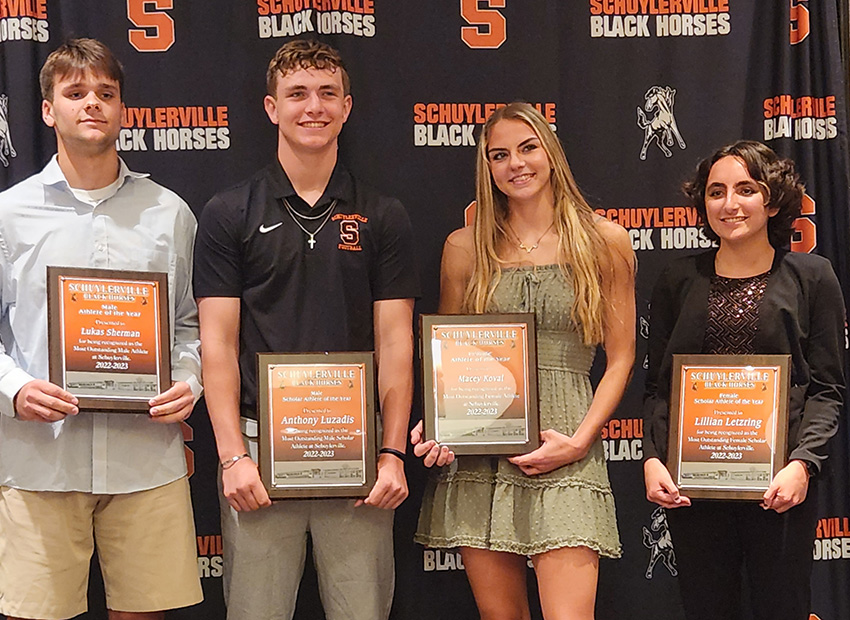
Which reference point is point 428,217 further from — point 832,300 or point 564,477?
point 832,300

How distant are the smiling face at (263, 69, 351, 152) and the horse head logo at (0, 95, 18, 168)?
1.15 metres

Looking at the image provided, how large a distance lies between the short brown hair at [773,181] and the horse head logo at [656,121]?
28.0 inches

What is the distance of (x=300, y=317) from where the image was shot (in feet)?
8.45

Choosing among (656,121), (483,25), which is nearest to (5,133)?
(483,25)

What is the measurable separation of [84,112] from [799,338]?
206 centimetres

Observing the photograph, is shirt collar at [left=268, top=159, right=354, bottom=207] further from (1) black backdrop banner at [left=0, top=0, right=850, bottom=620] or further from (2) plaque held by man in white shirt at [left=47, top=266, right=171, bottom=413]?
(1) black backdrop banner at [left=0, top=0, right=850, bottom=620]

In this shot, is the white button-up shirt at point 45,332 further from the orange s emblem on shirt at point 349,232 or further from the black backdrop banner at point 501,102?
the black backdrop banner at point 501,102

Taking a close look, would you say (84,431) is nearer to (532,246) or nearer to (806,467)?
(532,246)

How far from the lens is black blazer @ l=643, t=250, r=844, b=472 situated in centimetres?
247

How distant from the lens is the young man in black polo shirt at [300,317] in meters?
2.52

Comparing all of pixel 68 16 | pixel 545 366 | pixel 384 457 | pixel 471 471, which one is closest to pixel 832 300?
pixel 545 366

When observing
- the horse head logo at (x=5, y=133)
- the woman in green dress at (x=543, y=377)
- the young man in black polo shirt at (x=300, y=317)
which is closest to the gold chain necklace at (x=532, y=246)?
the woman in green dress at (x=543, y=377)

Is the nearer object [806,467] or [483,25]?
[806,467]

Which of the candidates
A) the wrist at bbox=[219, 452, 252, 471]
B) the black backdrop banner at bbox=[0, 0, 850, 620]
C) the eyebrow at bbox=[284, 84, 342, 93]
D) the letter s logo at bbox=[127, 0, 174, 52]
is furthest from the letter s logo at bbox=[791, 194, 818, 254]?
the letter s logo at bbox=[127, 0, 174, 52]
